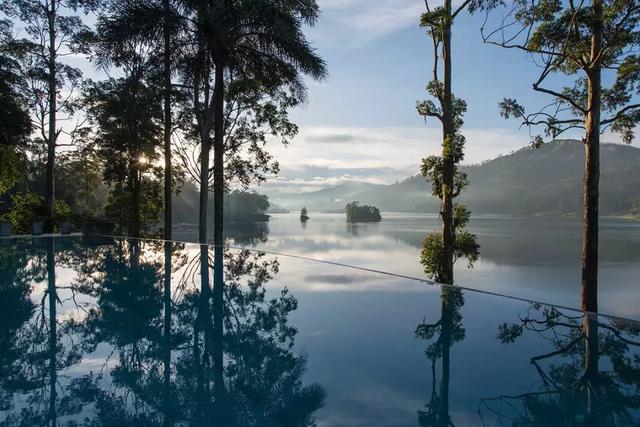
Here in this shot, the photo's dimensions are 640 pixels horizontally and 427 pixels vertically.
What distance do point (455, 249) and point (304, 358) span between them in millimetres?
12895

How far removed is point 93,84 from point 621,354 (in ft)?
72.9

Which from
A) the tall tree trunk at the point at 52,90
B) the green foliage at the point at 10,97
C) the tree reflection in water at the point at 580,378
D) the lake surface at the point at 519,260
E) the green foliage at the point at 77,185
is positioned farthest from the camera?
the lake surface at the point at 519,260

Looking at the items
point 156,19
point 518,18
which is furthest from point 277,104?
point 518,18

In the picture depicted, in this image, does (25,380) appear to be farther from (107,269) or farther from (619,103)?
(619,103)

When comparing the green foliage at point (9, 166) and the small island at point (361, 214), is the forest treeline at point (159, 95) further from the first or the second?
the small island at point (361, 214)

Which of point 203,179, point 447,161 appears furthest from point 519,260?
point 203,179

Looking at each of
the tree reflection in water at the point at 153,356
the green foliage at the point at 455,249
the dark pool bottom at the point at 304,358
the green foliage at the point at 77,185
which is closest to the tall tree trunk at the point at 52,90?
the green foliage at the point at 77,185

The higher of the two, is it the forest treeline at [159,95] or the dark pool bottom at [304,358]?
the forest treeline at [159,95]

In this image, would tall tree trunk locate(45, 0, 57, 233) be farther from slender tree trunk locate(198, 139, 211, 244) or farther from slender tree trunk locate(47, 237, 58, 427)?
slender tree trunk locate(47, 237, 58, 427)

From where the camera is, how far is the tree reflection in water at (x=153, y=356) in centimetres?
233


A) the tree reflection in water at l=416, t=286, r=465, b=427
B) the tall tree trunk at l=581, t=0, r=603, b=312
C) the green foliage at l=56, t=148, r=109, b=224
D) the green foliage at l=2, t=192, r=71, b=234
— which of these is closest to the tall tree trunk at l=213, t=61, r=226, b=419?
the tree reflection in water at l=416, t=286, r=465, b=427

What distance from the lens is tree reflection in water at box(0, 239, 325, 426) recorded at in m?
2.33

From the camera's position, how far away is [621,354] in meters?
3.17

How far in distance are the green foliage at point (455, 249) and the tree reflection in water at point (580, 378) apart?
1056 centimetres
